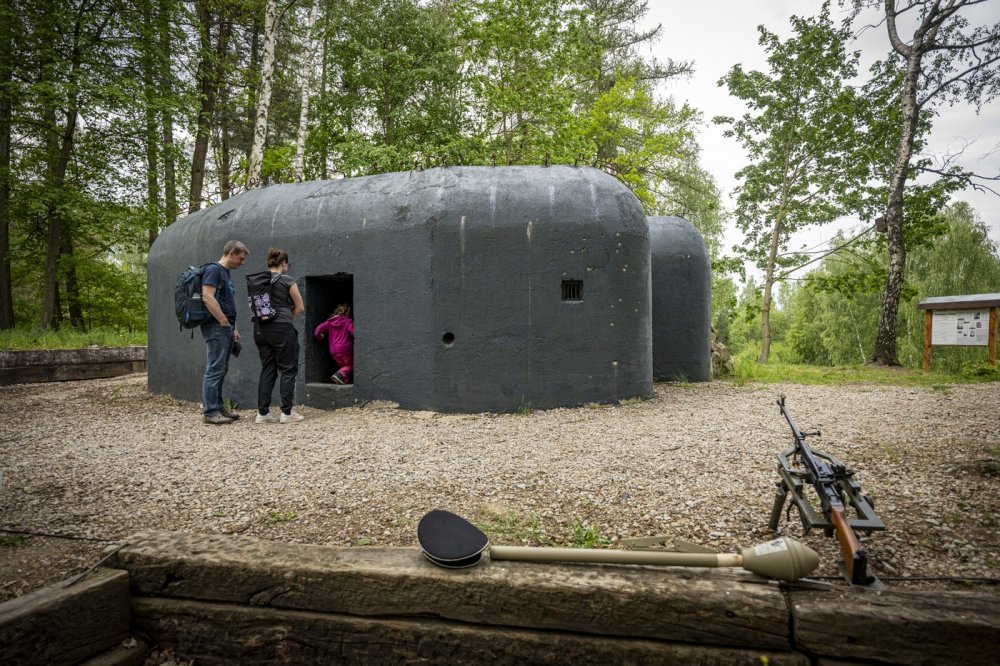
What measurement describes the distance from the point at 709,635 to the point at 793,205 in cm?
1487

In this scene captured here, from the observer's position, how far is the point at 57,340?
10.5 m

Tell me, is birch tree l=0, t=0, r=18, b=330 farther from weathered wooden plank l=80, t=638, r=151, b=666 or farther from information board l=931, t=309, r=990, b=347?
information board l=931, t=309, r=990, b=347

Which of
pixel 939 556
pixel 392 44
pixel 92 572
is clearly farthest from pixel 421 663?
pixel 392 44

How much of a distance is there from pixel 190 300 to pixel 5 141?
1223cm

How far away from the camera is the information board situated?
29.7 ft

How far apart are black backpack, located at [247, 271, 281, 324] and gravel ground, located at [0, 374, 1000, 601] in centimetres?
121

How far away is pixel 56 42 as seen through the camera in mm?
11930

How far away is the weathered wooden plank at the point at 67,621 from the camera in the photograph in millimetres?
1773

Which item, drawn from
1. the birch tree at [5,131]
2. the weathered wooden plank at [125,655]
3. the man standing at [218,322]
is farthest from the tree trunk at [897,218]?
the birch tree at [5,131]

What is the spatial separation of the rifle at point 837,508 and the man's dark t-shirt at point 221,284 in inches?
213

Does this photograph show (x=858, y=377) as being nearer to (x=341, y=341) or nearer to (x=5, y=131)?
(x=341, y=341)

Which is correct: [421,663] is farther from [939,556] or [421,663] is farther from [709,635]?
[939,556]

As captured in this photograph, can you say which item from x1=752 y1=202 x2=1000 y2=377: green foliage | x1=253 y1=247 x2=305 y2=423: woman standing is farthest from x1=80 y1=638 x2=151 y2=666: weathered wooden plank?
x1=752 y1=202 x2=1000 y2=377: green foliage

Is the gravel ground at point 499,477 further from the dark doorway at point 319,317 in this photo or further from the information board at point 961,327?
the information board at point 961,327
